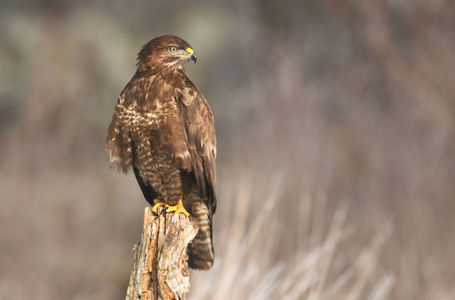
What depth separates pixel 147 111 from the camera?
299cm

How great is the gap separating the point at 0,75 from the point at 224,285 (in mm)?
6736

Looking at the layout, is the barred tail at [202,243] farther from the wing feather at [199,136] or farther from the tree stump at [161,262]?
the tree stump at [161,262]

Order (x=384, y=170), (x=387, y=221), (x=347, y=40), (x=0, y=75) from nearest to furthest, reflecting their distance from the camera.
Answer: (x=387, y=221), (x=384, y=170), (x=347, y=40), (x=0, y=75)

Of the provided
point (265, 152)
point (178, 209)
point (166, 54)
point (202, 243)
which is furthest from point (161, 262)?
point (265, 152)

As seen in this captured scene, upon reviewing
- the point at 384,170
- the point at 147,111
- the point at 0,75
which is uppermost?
the point at 0,75

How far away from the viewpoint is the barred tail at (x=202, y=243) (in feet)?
10.7

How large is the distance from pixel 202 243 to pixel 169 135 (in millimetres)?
564

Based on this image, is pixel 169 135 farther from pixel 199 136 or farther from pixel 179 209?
pixel 179 209

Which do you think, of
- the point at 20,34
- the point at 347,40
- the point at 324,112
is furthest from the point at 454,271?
the point at 20,34

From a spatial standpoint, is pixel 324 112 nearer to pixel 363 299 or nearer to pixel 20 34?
pixel 363 299

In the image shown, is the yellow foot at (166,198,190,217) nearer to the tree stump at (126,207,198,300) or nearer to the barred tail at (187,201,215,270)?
the barred tail at (187,201,215,270)

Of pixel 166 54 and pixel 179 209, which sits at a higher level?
pixel 166 54

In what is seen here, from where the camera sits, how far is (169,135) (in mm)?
3043

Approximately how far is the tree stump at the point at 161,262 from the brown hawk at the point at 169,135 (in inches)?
16.8
